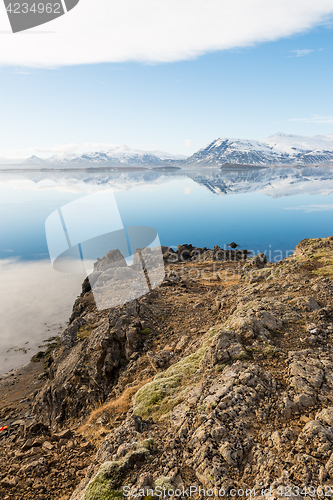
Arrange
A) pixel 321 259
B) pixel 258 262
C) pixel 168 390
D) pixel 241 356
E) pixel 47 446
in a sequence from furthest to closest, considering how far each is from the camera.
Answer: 1. pixel 258 262
2. pixel 321 259
3. pixel 47 446
4. pixel 168 390
5. pixel 241 356

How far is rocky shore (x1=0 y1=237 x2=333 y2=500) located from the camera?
5.75 metres

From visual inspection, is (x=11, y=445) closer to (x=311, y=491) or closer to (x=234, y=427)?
(x=234, y=427)

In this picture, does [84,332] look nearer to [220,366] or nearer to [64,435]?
[64,435]

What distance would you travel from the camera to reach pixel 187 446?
6.53 m

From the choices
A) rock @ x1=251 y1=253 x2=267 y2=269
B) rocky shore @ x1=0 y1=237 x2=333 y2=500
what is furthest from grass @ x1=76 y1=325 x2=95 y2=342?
rock @ x1=251 y1=253 x2=267 y2=269

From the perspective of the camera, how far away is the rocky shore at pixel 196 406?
5754 mm

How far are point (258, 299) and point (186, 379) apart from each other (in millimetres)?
4802

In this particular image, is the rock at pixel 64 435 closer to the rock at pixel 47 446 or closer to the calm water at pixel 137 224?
the rock at pixel 47 446

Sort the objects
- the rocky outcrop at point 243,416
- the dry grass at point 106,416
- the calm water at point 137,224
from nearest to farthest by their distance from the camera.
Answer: the rocky outcrop at point 243,416
the dry grass at point 106,416
the calm water at point 137,224

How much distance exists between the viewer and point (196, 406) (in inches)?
292

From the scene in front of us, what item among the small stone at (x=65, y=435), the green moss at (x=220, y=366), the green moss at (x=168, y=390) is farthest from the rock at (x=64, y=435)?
the green moss at (x=220, y=366)

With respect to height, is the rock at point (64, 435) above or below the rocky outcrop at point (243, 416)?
below

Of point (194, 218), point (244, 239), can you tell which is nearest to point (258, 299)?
point (244, 239)

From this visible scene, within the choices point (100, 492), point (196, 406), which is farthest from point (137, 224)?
point (100, 492)
